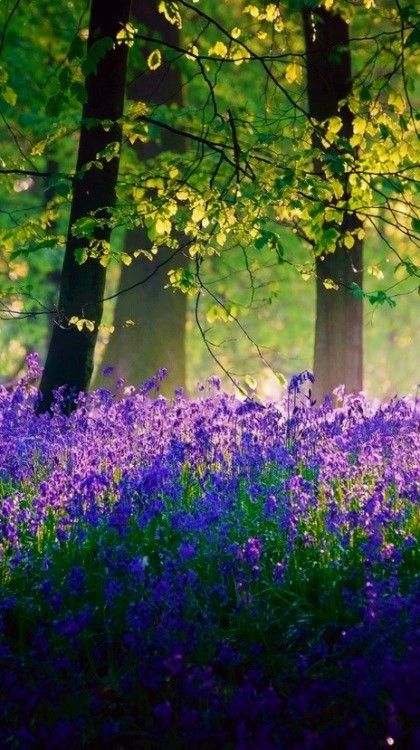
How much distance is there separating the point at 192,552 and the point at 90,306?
4.75 metres

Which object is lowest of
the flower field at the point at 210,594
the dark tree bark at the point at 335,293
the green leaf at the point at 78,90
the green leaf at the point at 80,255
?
the flower field at the point at 210,594

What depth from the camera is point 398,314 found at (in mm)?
35219

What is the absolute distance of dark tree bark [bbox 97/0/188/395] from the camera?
14.4 meters

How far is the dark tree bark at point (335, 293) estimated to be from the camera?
12.0 m

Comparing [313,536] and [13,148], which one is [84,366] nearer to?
[313,536]

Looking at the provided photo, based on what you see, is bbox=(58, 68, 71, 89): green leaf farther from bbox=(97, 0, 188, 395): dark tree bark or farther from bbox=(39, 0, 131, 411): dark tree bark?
bbox=(97, 0, 188, 395): dark tree bark

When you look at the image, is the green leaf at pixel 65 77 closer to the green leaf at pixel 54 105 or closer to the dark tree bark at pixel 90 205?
the green leaf at pixel 54 105

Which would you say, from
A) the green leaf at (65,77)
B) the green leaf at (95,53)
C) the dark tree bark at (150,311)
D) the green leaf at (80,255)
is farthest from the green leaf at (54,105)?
the dark tree bark at (150,311)

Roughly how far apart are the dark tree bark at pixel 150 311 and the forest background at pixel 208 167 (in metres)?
0.03

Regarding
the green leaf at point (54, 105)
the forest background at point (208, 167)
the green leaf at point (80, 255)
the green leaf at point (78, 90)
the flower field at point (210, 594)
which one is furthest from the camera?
the forest background at point (208, 167)

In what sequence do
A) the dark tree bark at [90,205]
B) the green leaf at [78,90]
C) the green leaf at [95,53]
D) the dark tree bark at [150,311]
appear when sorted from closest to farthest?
the green leaf at [95,53], the green leaf at [78,90], the dark tree bark at [90,205], the dark tree bark at [150,311]

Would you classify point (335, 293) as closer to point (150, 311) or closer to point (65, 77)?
point (150, 311)

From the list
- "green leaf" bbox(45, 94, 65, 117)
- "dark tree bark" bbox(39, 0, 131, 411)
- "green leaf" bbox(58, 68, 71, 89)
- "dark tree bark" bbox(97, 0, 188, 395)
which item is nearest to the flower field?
"dark tree bark" bbox(39, 0, 131, 411)

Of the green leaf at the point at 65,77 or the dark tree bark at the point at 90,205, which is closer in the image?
the green leaf at the point at 65,77
